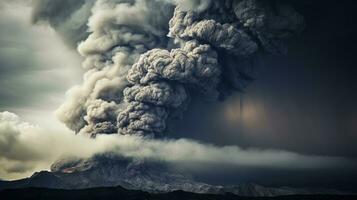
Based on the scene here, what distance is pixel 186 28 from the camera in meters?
70.2

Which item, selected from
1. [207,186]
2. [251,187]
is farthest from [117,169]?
[251,187]

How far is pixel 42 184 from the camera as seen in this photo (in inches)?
5059

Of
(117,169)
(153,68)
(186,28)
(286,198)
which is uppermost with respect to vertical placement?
(186,28)

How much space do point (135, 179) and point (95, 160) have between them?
33.1 feet

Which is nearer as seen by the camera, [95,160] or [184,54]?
[184,54]

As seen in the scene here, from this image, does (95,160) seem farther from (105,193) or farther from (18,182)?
(18,182)

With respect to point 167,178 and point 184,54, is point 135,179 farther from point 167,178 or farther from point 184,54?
point 184,54

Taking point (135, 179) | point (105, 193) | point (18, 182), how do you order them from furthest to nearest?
point (18, 182), point (135, 179), point (105, 193)

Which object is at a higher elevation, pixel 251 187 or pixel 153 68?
pixel 153 68

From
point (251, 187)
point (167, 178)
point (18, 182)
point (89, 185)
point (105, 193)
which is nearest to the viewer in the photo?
point (105, 193)

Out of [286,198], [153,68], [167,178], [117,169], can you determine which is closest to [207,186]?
[167,178]

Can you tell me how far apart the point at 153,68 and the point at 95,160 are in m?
37.5

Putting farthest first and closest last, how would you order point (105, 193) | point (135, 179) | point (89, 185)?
1. point (89, 185)
2. point (135, 179)
3. point (105, 193)

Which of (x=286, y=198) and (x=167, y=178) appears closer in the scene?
(x=286, y=198)
